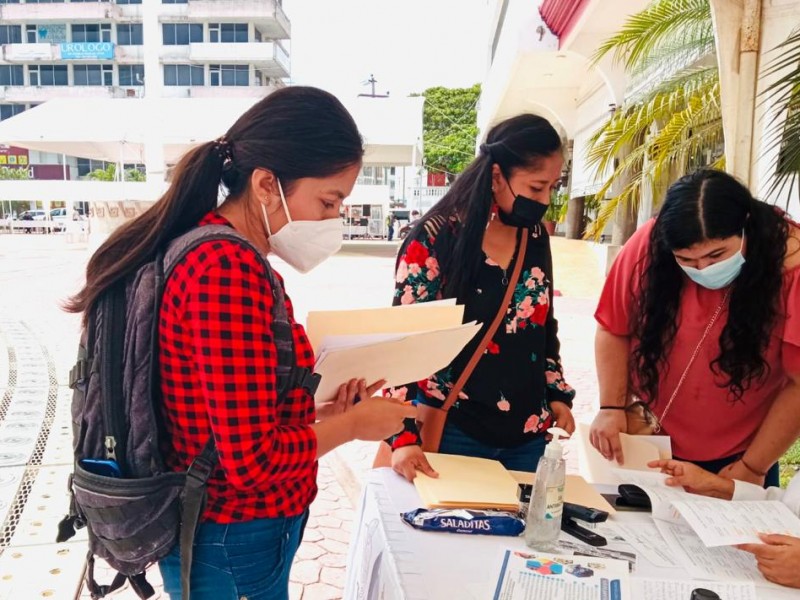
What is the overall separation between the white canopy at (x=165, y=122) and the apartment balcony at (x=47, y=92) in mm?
25442

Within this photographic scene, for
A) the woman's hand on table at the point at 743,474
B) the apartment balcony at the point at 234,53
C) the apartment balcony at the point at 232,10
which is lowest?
the woman's hand on table at the point at 743,474

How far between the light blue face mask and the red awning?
5.98m

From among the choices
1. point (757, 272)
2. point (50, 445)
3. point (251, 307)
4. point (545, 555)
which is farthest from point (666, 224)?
point (50, 445)

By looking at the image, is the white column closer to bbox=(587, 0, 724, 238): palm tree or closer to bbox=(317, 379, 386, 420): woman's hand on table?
bbox=(587, 0, 724, 238): palm tree

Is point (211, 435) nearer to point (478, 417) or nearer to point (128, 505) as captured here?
point (128, 505)

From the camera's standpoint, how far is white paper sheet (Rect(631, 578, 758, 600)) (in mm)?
1081

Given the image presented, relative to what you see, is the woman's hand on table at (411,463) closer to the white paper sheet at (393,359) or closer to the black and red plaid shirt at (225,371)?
the white paper sheet at (393,359)

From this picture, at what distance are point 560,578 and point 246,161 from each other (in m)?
0.91

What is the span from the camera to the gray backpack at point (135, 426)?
938 millimetres

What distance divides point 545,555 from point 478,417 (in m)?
0.53

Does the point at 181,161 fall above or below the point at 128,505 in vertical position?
above

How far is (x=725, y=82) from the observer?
3357 millimetres

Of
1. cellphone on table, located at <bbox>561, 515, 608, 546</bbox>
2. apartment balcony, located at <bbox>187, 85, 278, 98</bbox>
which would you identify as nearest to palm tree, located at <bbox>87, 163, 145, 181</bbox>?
apartment balcony, located at <bbox>187, 85, 278, 98</bbox>

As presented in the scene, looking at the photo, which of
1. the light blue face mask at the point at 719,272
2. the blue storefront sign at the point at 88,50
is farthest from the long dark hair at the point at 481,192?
the blue storefront sign at the point at 88,50
